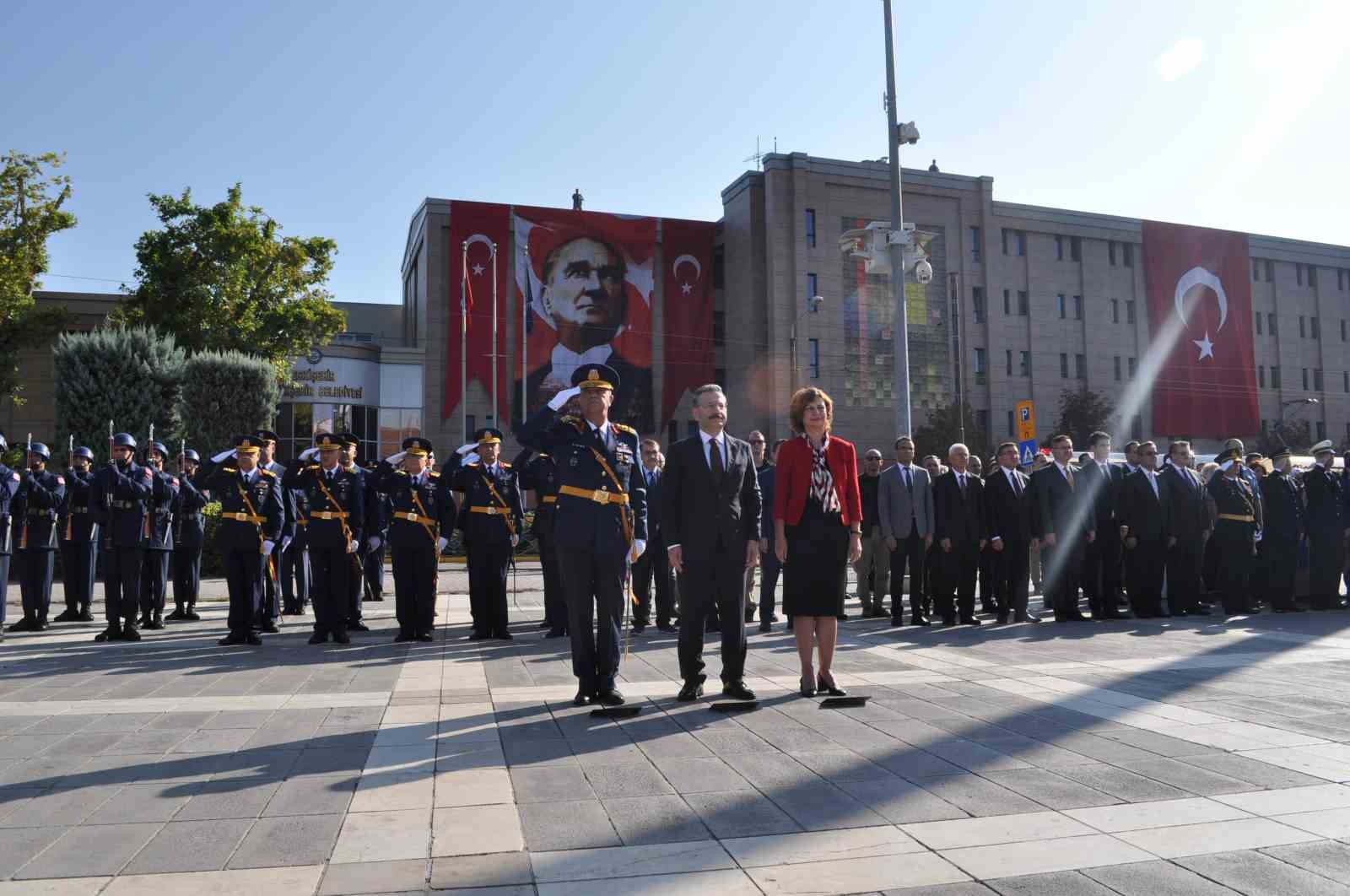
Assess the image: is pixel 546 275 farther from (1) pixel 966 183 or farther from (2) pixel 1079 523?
(2) pixel 1079 523

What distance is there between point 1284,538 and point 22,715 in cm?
1379

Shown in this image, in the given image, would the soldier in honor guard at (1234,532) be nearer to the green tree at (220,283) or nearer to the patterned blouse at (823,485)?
the patterned blouse at (823,485)

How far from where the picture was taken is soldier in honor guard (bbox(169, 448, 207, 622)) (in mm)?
12664

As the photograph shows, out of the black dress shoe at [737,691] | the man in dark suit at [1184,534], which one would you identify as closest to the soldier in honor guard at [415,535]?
the black dress shoe at [737,691]

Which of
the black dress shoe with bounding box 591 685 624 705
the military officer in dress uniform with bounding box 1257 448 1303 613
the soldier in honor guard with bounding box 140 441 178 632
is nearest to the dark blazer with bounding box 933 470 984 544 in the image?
the military officer in dress uniform with bounding box 1257 448 1303 613

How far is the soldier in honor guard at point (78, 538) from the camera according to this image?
11.8 m

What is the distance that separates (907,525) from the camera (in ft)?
37.5

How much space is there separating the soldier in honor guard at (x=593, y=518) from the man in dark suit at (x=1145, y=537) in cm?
790

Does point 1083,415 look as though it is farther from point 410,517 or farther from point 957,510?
point 410,517

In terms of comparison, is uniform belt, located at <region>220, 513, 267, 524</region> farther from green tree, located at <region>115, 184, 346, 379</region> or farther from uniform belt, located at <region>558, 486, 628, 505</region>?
green tree, located at <region>115, 184, 346, 379</region>

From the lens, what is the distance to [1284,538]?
13000 mm

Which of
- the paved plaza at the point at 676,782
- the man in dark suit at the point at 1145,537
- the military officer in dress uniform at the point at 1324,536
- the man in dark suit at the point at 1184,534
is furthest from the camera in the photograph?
the military officer in dress uniform at the point at 1324,536

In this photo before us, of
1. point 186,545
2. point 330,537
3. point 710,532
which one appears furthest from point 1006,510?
point 186,545

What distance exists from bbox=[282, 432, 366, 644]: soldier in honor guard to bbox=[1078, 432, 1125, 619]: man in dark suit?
8300 millimetres
